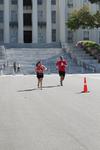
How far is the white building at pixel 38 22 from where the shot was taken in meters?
98.8

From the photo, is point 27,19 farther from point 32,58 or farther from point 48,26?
point 32,58

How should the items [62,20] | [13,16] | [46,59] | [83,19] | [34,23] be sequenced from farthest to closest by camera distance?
[13,16] < [62,20] < [34,23] < [46,59] < [83,19]

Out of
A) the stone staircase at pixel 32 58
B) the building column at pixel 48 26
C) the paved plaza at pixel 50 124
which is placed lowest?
the stone staircase at pixel 32 58

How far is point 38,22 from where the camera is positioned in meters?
100

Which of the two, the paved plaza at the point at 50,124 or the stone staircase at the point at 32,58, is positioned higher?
the paved plaza at the point at 50,124

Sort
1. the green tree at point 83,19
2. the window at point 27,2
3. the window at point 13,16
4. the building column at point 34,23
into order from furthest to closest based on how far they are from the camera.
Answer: the window at point 13,16 → the window at point 27,2 → the building column at point 34,23 → the green tree at point 83,19

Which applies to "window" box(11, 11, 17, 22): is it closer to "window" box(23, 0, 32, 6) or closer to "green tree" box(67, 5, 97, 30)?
"window" box(23, 0, 32, 6)

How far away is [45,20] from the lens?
100 metres

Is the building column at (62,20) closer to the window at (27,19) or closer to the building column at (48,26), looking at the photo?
the building column at (48,26)

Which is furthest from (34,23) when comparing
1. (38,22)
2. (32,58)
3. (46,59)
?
(46,59)

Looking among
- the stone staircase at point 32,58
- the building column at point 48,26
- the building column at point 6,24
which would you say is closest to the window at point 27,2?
the building column at point 6,24

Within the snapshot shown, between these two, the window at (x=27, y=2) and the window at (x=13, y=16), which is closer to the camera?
the window at (x=27, y=2)

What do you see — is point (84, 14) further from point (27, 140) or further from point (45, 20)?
point (27, 140)

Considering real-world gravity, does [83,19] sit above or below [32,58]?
above
